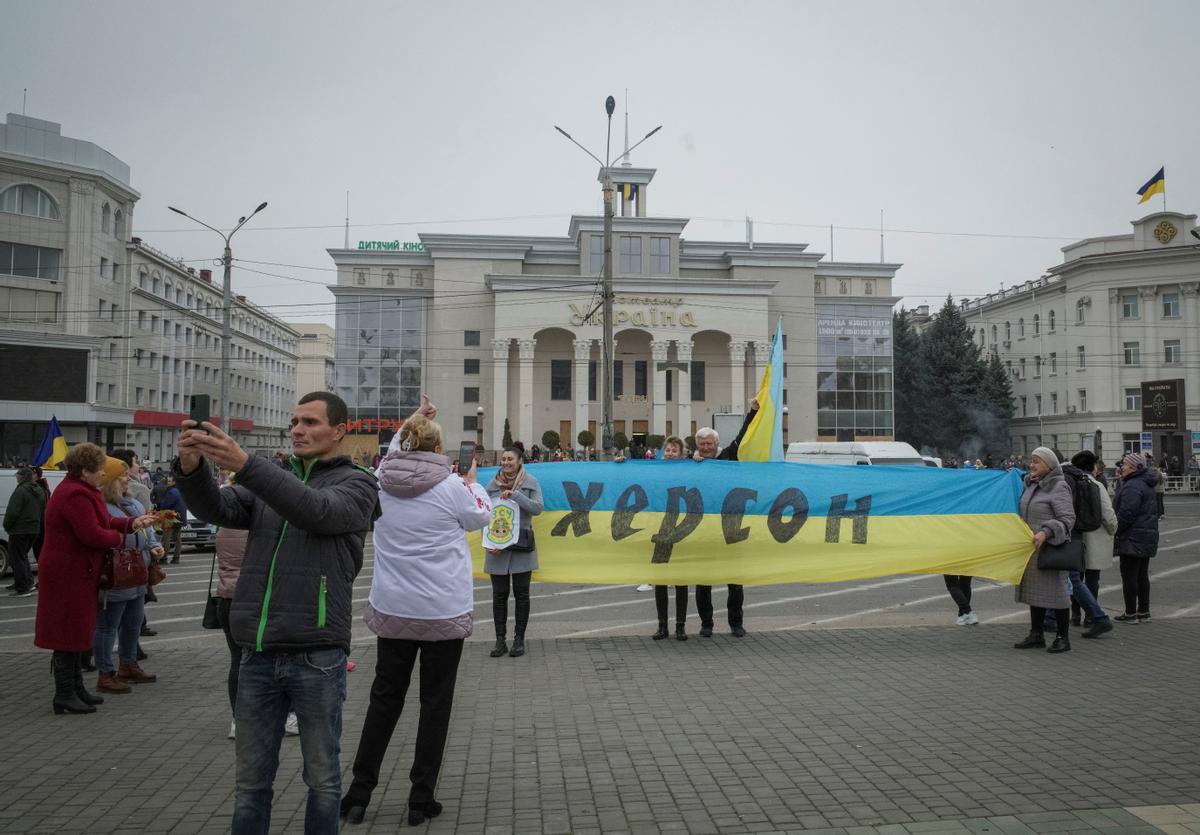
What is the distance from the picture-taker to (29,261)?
2152 inches

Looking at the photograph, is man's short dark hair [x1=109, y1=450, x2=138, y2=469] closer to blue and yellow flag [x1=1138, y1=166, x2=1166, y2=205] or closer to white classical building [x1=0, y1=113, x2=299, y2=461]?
white classical building [x1=0, y1=113, x2=299, y2=461]

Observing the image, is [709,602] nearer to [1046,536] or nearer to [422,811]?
[1046,536]

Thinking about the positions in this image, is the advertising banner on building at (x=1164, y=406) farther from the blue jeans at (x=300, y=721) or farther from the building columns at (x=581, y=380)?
the blue jeans at (x=300, y=721)

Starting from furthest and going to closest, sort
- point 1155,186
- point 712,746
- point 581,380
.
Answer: point 581,380
point 1155,186
point 712,746

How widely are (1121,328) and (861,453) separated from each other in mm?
49586

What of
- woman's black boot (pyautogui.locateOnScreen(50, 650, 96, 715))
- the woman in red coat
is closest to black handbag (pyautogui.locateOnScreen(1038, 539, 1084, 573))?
the woman in red coat

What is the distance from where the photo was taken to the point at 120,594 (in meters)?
7.77

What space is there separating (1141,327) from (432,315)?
5166cm

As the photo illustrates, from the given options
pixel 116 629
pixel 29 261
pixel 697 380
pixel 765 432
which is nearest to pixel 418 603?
pixel 116 629

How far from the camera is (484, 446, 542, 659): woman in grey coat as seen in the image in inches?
360

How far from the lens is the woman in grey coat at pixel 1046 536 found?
358 inches

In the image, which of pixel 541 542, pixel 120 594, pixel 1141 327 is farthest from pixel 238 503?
pixel 1141 327

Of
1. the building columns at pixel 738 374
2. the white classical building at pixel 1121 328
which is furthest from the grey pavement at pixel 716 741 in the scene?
the white classical building at pixel 1121 328

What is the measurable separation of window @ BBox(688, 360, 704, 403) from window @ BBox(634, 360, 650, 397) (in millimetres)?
3521
